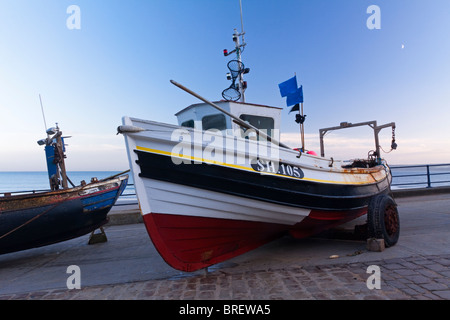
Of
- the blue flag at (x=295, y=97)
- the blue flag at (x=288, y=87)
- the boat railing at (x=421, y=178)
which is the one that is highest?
the blue flag at (x=288, y=87)

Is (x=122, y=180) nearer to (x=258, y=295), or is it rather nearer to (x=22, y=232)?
(x=22, y=232)

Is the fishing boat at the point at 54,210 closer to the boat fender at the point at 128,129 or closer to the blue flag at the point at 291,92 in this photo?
the boat fender at the point at 128,129

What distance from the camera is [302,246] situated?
518cm

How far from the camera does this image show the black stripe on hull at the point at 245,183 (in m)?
3.23

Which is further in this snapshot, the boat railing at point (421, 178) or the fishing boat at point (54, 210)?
the boat railing at point (421, 178)

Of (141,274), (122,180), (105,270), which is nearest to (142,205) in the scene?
(141,274)

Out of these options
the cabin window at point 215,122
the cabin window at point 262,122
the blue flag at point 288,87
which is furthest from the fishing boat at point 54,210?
the blue flag at point 288,87

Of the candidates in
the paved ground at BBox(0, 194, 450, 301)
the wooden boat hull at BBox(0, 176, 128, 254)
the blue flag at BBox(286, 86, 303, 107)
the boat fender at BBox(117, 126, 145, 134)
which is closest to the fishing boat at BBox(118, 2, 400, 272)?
the boat fender at BBox(117, 126, 145, 134)

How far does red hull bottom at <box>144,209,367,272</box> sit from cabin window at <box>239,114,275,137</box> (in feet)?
5.97

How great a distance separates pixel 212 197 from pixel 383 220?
2.95 m

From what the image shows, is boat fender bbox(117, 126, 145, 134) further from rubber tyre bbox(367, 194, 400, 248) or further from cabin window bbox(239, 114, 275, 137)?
rubber tyre bbox(367, 194, 400, 248)

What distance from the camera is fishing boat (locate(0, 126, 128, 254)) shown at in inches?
194

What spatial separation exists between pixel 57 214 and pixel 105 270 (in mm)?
1692

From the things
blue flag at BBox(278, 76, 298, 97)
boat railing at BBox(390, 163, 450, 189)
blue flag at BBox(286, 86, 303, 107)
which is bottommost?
boat railing at BBox(390, 163, 450, 189)
